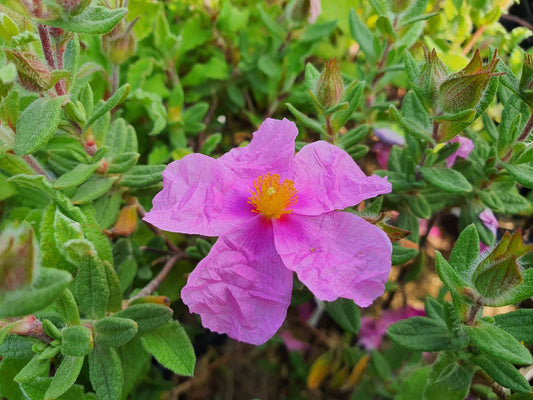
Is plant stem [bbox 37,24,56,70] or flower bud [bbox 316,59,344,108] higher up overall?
plant stem [bbox 37,24,56,70]

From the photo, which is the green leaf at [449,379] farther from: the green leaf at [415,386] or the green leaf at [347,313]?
the green leaf at [347,313]

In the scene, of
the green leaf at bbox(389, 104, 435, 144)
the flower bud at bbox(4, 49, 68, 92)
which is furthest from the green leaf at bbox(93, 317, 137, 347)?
the green leaf at bbox(389, 104, 435, 144)

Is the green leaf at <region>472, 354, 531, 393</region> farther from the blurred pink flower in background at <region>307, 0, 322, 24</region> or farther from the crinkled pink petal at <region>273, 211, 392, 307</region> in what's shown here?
the blurred pink flower in background at <region>307, 0, 322, 24</region>

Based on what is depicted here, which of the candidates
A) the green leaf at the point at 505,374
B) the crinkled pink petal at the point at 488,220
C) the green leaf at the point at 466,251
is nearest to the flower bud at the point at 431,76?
the green leaf at the point at 466,251

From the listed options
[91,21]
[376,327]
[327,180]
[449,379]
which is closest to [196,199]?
[327,180]

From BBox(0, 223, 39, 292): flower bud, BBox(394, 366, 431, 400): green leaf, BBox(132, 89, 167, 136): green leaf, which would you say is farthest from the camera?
BBox(132, 89, 167, 136): green leaf

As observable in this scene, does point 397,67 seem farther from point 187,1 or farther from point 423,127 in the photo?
point 187,1
